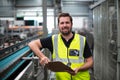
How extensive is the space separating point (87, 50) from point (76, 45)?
Answer: 0.15m

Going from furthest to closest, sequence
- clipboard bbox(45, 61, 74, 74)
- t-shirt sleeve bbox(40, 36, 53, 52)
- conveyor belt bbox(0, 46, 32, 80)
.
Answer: conveyor belt bbox(0, 46, 32, 80) → t-shirt sleeve bbox(40, 36, 53, 52) → clipboard bbox(45, 61, 74, 74)

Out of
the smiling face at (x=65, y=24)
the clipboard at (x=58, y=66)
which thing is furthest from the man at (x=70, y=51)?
the clipboard at (x=58, y=66)

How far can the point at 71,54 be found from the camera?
2363 millimetres

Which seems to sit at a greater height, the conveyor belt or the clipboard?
the clipboard

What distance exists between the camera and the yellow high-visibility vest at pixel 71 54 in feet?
7.75

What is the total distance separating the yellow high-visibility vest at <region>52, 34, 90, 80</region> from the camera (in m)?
2.36

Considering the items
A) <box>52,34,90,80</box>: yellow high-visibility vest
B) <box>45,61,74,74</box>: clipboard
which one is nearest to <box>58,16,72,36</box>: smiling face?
<box>52,34,90,80</box>: yellow high-visibility vest

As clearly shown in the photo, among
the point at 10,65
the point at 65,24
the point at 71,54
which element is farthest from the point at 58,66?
the point at 10,65

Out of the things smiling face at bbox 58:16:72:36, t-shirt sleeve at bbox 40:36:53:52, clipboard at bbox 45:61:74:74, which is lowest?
clipboard at bbox 45:61:74:74

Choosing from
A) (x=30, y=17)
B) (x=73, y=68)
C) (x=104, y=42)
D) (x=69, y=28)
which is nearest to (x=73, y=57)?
(x=73, y=68)

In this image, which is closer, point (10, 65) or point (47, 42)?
point (47, 42)

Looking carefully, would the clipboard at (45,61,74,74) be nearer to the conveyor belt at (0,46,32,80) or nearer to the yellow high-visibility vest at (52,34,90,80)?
the yellow high-visibility vest at (52,34,90,80)

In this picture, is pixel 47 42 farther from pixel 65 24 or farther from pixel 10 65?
pixel 10 65

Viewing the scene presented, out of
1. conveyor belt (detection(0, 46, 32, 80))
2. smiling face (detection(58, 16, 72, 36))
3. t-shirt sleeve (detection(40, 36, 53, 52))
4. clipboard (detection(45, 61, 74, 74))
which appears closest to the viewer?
clipboard (detection(45, 61, 74, 74))
